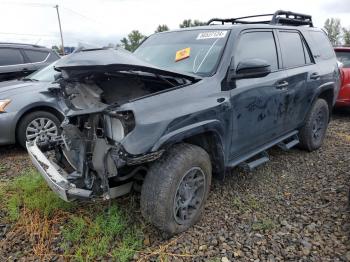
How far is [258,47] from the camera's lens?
372 centimetres

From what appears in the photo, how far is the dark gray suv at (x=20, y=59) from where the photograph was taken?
718cm

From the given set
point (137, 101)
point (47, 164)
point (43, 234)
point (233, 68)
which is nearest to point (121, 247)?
point (43, 234)

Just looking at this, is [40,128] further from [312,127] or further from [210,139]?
[312,127]

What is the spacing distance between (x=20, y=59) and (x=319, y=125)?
6.19 meters

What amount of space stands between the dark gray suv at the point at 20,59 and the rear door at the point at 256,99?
17.5 ft

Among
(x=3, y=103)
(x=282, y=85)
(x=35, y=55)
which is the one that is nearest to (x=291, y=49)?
(x=282, y=85)

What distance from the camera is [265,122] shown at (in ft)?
12.1

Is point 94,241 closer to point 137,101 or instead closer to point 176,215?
point 176,215

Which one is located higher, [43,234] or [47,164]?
[47,164]

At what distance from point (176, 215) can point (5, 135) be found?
3114mm

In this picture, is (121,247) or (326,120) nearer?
(121,247)

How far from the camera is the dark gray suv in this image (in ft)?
23.6

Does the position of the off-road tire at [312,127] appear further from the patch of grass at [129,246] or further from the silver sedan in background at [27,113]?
the silver sedan in background at [27,113]

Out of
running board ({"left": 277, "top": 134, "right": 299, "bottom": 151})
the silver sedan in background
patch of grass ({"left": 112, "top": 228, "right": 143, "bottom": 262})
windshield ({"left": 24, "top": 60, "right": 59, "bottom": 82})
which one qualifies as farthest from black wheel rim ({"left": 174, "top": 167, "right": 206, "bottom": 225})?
windshield ({"left": 24, "top": 60, "right": 59, "bottom": 82})
